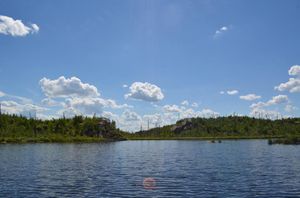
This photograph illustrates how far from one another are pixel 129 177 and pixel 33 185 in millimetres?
16610

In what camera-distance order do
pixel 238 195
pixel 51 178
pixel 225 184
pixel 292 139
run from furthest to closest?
pixel 292 139 → pixel 51 178 → pixel 225 184 → pixel 238 195

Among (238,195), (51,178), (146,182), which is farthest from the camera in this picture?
(51,178)

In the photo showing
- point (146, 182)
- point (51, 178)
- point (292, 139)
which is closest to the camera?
point (146, 182)

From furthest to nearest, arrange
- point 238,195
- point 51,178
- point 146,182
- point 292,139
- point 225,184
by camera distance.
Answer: point 292,139
point 51,178
point 146,182
point 225,184
point 238,195

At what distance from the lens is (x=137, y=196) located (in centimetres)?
4612

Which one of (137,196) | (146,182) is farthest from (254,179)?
(137,196)

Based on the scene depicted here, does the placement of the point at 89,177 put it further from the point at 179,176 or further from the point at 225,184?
the point at 225,184

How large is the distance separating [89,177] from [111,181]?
689cm

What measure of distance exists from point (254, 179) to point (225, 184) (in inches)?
297

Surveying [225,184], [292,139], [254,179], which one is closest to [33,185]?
[225,184]

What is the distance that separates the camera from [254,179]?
5884cm

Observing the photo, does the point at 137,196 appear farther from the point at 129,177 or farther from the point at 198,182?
the point at 129,177

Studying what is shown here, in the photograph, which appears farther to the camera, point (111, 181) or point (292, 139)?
point (292, 139)

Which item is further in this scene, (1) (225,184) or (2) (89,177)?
(2) (89,177)
